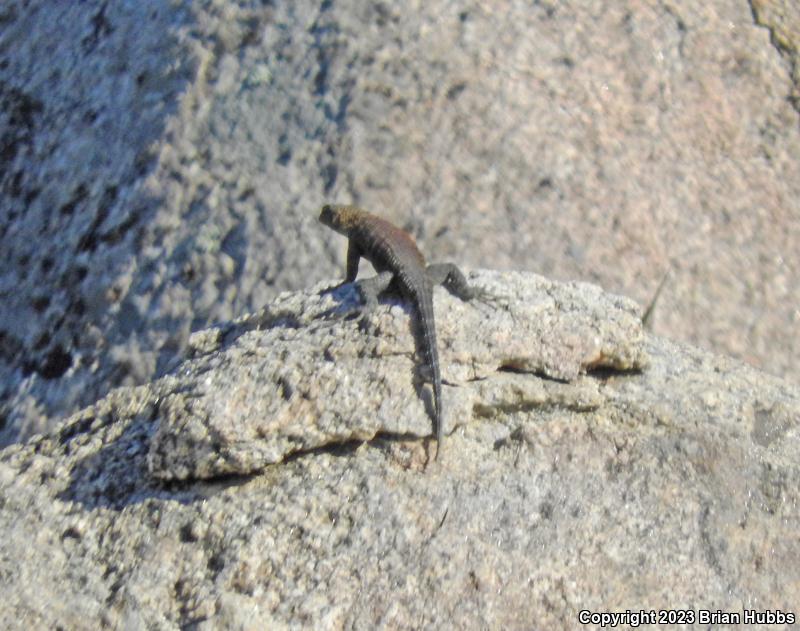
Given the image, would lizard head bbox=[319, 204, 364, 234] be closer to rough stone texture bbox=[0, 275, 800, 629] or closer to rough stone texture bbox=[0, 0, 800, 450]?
rough stone texture bbox=[0, 0, 800, 450]

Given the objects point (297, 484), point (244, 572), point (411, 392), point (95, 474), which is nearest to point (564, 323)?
point (411, 392)

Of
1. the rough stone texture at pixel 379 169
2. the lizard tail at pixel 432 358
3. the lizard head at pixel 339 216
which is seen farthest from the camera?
the rough stone texture at pixel 379 169

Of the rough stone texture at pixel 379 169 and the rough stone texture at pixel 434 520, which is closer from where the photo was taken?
the rough stone texture at pixel 434 520

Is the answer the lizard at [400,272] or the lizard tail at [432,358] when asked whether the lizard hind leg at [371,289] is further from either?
the lizard tail at [432,358]

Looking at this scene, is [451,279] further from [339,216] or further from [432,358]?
[339,216]

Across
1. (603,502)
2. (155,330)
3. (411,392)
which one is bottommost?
(155,330)

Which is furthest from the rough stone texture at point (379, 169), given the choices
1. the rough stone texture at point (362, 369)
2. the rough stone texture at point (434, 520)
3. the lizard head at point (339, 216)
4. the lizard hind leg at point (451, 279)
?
the rough stone texture at point (434, 520)

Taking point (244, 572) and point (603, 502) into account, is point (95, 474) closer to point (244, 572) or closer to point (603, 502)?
point (244, 572)
